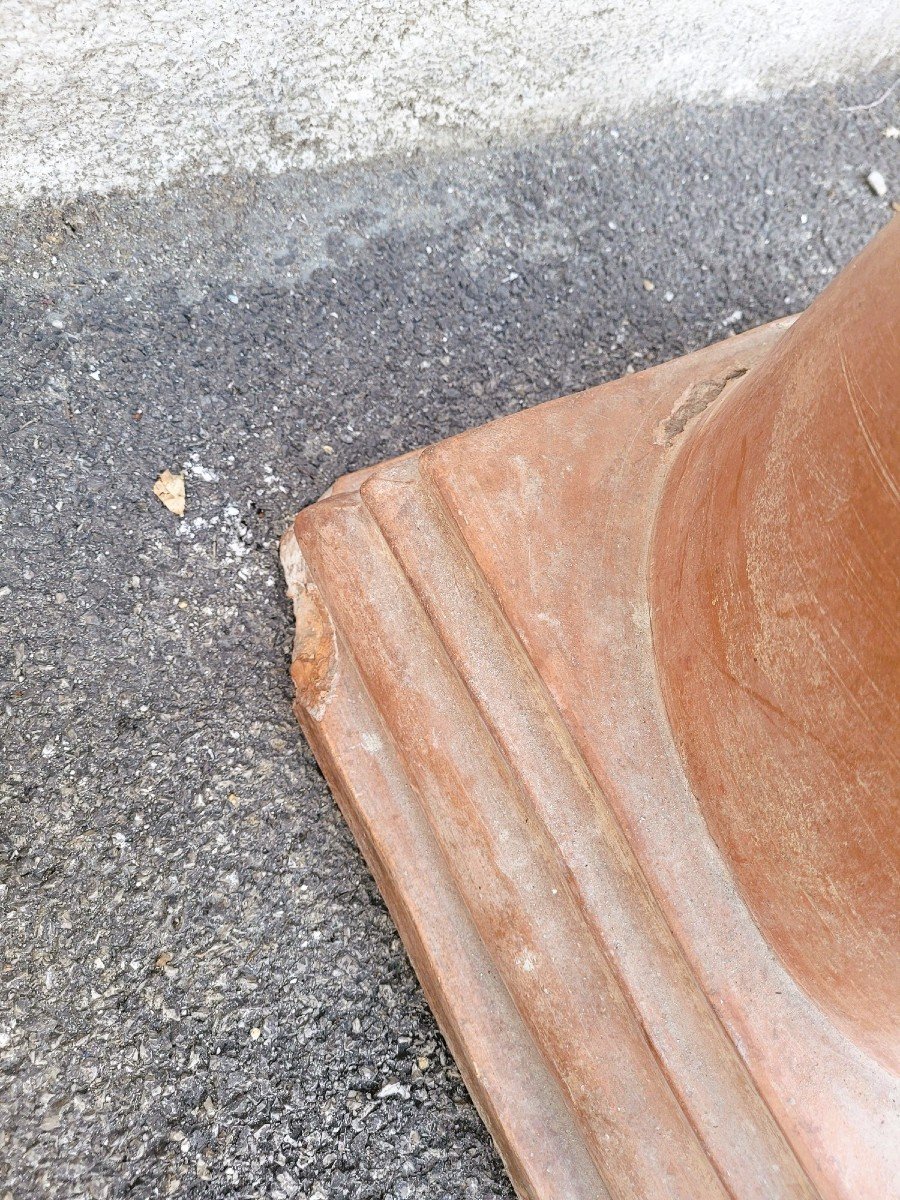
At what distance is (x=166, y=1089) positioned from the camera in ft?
4.49

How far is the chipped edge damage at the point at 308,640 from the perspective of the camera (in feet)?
5.15

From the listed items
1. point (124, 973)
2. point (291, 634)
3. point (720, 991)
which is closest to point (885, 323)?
point (720, 991)

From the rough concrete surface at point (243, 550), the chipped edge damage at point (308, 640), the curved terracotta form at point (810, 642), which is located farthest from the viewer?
the chipped edge damage at point (308, 640)

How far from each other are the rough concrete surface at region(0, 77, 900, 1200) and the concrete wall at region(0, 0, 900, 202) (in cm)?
9

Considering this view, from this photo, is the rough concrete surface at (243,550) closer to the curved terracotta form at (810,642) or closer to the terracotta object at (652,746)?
the terracotta object at (652,746)

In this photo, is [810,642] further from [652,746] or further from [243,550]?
[243,550]

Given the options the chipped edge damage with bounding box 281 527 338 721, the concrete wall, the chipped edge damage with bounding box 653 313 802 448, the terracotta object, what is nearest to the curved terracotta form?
the terracotta object

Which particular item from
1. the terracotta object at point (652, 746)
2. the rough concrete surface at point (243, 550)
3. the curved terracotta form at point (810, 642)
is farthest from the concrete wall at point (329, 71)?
the curved terracotta form at point (810, 642)

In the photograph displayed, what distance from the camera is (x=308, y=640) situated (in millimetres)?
1654

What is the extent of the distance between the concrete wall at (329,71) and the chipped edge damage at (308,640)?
0.90m

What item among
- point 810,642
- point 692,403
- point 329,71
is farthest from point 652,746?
point 329,71

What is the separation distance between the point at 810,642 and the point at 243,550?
1.19 meters

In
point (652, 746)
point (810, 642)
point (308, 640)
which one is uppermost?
point (810, 642)

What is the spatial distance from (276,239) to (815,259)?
4.75 feet
